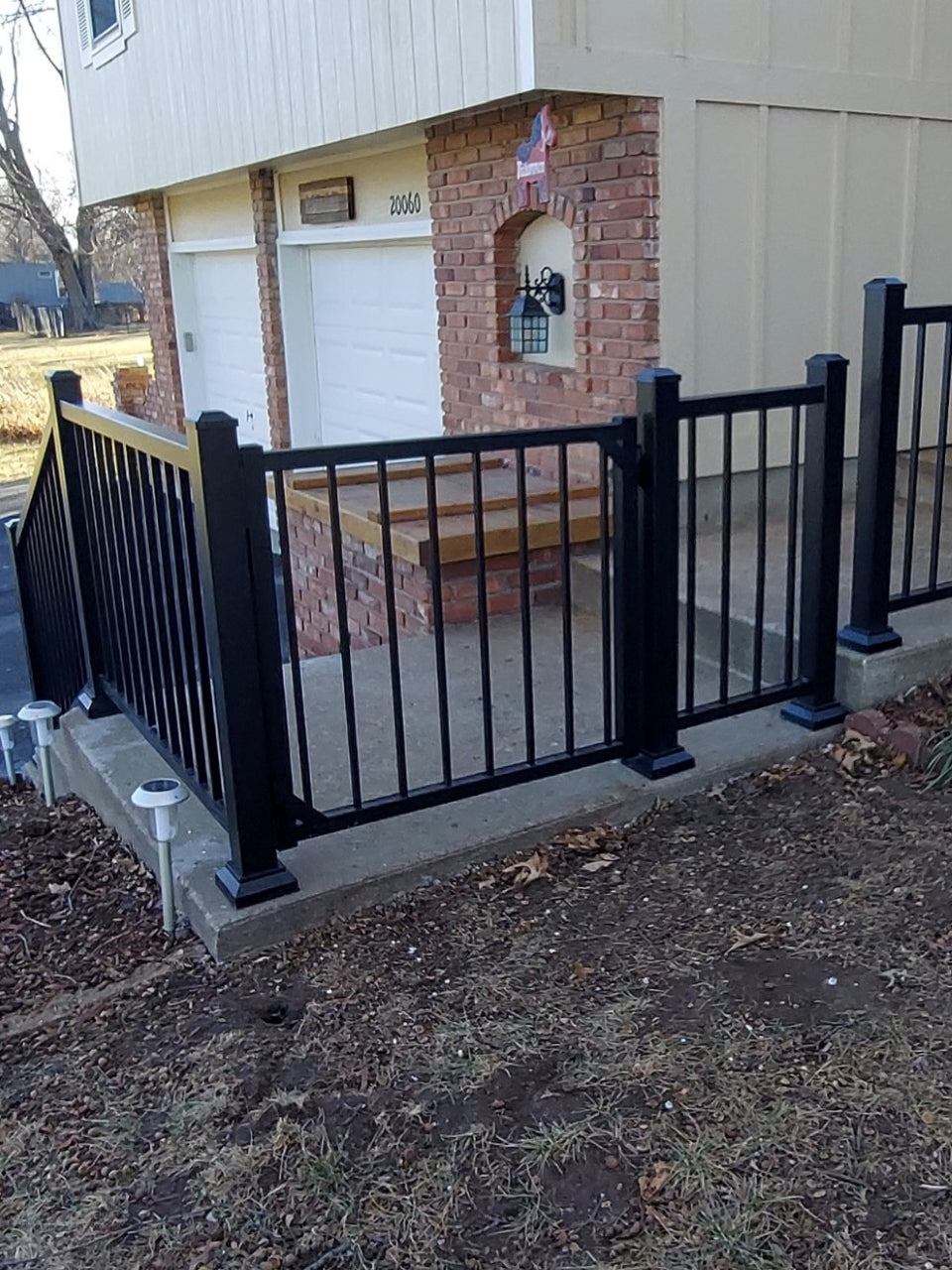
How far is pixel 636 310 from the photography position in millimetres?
4906

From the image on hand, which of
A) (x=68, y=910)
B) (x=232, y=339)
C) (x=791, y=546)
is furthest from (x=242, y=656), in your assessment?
(x=232, y=339)

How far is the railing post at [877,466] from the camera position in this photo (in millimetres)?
3588

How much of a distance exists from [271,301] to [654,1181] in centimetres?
758

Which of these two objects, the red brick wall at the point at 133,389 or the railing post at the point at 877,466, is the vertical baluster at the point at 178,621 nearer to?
the railing post at the point at 877,466

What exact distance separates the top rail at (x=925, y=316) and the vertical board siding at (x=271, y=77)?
5.76 feet

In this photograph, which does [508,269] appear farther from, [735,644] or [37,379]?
[37,379]

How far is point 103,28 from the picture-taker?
997cm

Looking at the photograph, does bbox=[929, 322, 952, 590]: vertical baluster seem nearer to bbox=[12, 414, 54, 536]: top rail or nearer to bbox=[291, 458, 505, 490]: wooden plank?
bbox=[291, 458, 505, 490]: wooden plank

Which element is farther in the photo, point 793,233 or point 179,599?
point 793,233

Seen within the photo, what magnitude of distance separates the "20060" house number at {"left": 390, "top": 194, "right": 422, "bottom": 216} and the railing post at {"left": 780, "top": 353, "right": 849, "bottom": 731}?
364 centimetres

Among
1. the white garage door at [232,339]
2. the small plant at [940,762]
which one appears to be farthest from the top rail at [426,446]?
the white garage door at [232,339]

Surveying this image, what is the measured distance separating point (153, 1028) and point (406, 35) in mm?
4502

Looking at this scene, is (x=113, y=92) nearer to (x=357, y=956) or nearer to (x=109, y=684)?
(x=109, y=684)

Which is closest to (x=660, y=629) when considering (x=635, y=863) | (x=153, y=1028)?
(x=635, y=863)
